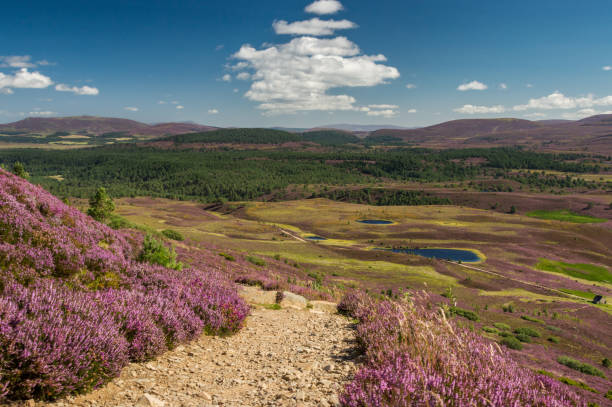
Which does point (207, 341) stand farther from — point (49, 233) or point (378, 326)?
point (49, 233)

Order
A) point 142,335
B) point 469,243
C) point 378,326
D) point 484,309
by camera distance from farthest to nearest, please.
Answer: point 469,243
point 484,309
point 378,326
point 142,335

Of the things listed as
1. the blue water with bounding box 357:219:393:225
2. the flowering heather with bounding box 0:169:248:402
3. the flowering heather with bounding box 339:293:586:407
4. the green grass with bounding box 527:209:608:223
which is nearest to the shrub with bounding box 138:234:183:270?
the flowering heather with bounding box 0:169:248:402

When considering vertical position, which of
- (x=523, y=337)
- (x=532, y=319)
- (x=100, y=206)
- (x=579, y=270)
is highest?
(x=100, y=206)

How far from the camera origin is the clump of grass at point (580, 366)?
19297mm

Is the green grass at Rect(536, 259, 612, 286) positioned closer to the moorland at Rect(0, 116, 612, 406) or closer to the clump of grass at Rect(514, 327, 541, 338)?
the moorland at Rect(0, 116, 612, 406)

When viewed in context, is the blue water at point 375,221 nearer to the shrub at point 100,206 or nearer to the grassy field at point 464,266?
the grassy field at point 464,266

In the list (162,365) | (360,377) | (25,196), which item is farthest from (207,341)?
(25,196)

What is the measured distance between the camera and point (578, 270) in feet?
214

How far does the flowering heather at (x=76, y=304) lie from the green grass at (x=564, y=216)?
140689mm

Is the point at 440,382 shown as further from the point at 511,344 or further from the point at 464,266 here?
the point at 464,266

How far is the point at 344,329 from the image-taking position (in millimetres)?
9492

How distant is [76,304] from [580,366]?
2643 cm

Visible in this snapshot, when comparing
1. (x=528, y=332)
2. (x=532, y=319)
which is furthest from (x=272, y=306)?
(x=532, y=319)

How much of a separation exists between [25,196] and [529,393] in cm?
1256
